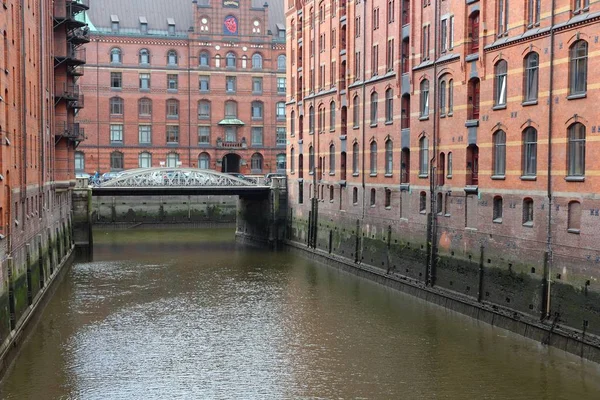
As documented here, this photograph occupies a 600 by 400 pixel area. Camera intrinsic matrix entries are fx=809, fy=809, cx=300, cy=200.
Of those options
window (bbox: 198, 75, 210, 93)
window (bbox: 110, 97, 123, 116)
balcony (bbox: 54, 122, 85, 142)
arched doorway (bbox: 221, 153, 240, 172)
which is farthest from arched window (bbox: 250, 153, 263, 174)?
balcony (bbox: 54, 122, 85, 142)

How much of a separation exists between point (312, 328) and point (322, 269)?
48.9 ft

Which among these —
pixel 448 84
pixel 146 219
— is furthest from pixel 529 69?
pixel 146 219

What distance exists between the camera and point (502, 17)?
28.4m

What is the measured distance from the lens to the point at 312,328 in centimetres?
2758

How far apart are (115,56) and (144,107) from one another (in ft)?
16.8

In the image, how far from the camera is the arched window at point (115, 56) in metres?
71.8

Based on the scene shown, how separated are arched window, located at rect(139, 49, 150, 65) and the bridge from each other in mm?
20488

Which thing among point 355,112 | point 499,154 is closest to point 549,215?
point 499,154

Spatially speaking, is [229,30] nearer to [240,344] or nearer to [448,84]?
[448,84]

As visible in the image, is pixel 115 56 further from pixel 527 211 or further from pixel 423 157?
pixel 527 211

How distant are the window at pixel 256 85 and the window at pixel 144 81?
9.72 m

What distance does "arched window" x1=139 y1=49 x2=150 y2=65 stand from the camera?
72.6m

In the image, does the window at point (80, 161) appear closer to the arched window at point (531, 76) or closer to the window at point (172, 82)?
the window at point (172, 82)

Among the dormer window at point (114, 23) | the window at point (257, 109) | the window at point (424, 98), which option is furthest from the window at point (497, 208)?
the dormer window at point (114, 23)
